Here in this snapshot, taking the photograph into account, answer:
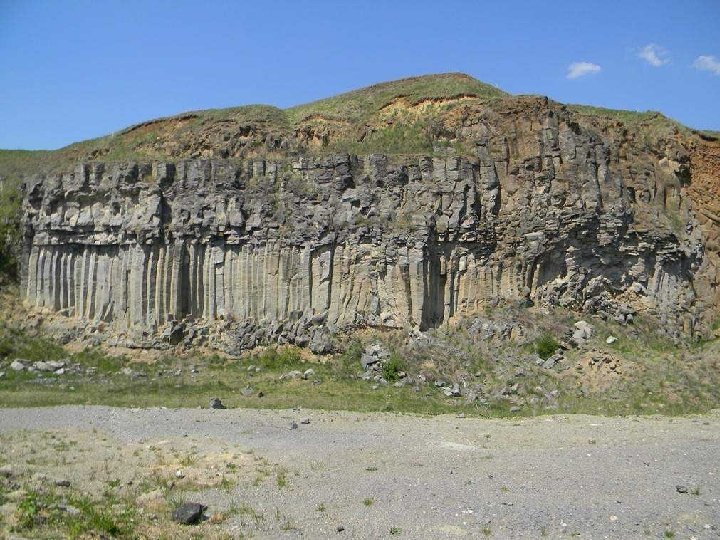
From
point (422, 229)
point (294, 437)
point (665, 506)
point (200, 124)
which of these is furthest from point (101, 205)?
point (665, 506)

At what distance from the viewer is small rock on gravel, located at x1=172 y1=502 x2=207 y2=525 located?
1196 cm

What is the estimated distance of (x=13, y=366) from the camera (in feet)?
106

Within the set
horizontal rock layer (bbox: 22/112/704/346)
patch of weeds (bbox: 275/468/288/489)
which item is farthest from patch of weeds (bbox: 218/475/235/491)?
horizontal rock layer (bbox: 22/112/704/346)

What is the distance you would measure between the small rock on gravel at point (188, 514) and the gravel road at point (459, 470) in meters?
0.63

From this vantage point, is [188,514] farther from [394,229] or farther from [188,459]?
[394,229]

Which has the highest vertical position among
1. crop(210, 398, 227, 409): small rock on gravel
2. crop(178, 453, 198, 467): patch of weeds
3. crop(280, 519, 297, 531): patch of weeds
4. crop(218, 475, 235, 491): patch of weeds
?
crop(280, 519, 297, 531): patch of weeds

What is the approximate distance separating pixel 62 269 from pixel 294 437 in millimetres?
23847

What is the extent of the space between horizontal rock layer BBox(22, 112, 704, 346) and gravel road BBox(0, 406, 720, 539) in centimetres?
950

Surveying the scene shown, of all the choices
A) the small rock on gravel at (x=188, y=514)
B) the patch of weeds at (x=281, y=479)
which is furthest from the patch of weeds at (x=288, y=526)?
the patch of weeds at (x=281, y=479)

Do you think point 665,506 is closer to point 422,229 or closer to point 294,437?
point 294,437

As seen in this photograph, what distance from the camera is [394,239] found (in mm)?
31266

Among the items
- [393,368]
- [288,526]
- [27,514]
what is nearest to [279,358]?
[393,368]

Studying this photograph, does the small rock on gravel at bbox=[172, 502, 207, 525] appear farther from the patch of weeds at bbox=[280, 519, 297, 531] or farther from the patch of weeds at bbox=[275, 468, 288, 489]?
the patch of weeds at bbox=[275, 468, 288, 489]

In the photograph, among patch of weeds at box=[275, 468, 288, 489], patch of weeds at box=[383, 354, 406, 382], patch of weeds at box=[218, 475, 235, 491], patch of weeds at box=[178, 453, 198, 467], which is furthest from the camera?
patch of weeds at box=[383, 354, 406, 382]
